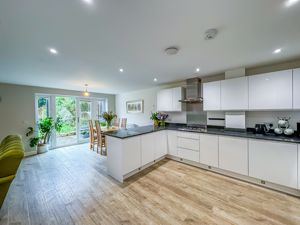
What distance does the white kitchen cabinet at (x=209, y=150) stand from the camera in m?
2.87

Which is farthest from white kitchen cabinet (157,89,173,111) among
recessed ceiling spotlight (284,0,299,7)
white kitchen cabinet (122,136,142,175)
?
recessed ceiling spotlight (284,0,299,7)

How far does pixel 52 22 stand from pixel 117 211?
251 cm

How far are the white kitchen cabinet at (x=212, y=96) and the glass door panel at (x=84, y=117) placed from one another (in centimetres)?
515

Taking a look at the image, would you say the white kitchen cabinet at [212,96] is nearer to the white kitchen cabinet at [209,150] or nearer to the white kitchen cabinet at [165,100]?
the white kitchen cabinet at [209,150]

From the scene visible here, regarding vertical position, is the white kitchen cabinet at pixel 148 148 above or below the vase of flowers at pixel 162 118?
below

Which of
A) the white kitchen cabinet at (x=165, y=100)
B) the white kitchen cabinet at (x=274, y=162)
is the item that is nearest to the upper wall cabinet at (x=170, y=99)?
the white kitchen cabinet at (x=165, y=100)

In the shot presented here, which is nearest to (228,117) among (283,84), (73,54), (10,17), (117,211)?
(283,84)

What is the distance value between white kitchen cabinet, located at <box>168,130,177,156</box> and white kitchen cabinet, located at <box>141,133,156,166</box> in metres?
0.61

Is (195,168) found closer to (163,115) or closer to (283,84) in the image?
(163,115)

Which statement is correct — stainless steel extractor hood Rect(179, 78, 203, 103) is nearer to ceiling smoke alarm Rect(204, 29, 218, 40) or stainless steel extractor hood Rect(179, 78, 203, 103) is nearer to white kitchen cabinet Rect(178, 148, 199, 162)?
white kitchen cabinet Rect(178, 148, 199, 162)

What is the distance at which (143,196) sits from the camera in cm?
215

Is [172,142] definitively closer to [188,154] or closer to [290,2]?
[188,154]

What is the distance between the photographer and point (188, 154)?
3336 mm

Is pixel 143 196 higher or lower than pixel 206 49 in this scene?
lower
